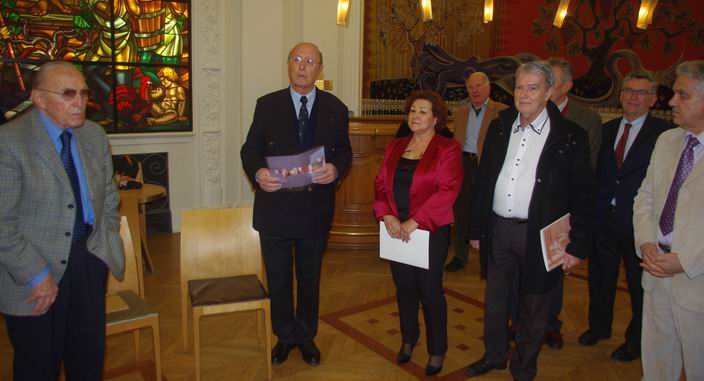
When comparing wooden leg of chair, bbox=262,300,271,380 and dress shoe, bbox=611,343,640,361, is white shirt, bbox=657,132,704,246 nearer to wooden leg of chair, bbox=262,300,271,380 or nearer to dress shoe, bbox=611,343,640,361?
dress shoe, bbox=611,343,640,361

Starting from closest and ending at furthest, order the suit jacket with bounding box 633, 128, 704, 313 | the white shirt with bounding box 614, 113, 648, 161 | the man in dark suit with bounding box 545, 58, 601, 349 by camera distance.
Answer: the suit jacket with bounding box 633, 128, 704, 313 < the white shirt with bounding box 614, 113, 648, 161 < the man in dark suit with bounding box 545, 58, 601, 349

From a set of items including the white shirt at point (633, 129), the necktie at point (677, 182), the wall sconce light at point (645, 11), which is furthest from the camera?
the wall sconce light at point (645, 11)

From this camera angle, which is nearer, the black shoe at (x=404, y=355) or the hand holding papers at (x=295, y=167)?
the hand holding papers at (x=295, y=167)

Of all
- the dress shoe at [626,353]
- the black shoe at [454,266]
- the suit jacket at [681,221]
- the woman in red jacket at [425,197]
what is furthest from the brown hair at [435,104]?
the black shoe at [454,266]

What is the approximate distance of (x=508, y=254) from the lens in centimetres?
300

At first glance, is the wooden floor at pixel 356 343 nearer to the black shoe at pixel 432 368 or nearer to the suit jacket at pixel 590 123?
the black shoe at pixel 432 368

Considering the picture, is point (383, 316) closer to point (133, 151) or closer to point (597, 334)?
point (597, 334)

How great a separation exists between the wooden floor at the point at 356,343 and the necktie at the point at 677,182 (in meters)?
1.26

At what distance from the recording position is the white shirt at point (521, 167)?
9.24 ft

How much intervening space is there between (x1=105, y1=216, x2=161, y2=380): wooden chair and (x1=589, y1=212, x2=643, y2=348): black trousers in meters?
2.78

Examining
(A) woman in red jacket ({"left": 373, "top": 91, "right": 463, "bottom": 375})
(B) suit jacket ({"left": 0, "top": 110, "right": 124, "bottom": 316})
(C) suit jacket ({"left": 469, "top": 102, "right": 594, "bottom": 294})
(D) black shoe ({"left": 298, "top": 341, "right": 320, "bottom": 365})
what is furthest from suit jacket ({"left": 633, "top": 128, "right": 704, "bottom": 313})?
(B) suit jacket ({"left": 0, "top": 110, "right": 124, "bottom": 316})

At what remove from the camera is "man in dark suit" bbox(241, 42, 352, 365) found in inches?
122

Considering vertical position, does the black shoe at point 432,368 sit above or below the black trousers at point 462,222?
below

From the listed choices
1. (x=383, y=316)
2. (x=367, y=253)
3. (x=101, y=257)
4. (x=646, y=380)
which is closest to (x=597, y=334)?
(x=646, y=380)
